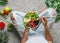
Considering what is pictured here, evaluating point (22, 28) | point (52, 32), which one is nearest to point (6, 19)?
point (22, 28)

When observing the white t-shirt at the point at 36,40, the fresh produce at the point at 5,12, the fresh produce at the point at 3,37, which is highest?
the fresh produce at the point at 5,12

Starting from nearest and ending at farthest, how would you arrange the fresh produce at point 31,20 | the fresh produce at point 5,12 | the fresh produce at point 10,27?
the fresh produce at point 31,20, the fresh produce at point 10,27, the fresh produce at point 5,12

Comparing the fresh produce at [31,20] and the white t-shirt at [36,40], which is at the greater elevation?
the fresh produce at [31,20]

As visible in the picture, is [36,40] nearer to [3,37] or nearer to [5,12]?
[3,37]

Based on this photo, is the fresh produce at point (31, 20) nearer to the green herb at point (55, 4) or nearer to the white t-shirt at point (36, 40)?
the white t-shirt at point (36, 40)

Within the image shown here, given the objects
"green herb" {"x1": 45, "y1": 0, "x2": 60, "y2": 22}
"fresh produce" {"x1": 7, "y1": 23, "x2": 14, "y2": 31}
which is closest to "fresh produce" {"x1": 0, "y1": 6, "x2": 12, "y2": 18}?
"fresh produce" {"x1": 7, "y1": 23, "x2": 14, "y2": 31}

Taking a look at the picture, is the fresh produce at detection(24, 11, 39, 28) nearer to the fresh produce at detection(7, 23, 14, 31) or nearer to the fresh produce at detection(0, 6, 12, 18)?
the fresh produce at detection(7, 23, 14, 31)

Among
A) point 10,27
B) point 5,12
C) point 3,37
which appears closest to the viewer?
point 3,37

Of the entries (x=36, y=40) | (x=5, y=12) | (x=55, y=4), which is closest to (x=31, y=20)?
(x=36, y=40)

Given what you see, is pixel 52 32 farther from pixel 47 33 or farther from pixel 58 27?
pixel 47 33

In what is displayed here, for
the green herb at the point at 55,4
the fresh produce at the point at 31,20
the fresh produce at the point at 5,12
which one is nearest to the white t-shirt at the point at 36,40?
the fresh produce at the point at 31,20

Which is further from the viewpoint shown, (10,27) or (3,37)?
(10,27)

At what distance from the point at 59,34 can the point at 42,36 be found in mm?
285

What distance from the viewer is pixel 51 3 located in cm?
215
